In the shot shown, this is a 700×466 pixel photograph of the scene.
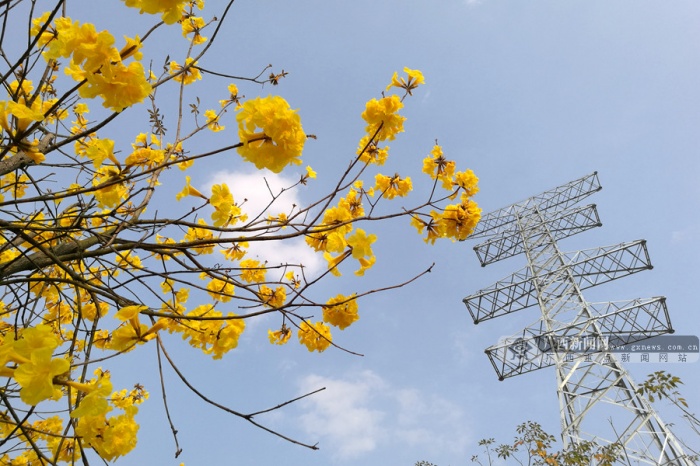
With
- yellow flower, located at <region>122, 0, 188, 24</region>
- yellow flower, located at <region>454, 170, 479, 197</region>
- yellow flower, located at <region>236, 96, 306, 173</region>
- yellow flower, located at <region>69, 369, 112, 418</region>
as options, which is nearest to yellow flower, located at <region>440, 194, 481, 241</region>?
yellow flower, located at <region>454, 170, 479, 197</region>

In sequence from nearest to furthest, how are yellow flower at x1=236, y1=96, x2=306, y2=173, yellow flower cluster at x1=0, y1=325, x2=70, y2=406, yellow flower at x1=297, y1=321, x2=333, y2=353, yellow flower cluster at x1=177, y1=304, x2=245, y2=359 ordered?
yellow flower cluster at x1=0, y1=325, x2=70, y2=406, yellow flower at x1=236, y1=96, x2=306, y2=173, yellow flower cluster at x1=177, y1=304, x2=245, y2=359, yellow flower at x1=297, y1=321, x2=333, y2=353

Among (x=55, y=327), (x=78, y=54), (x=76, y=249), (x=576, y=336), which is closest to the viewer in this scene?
(x=78, y=54)

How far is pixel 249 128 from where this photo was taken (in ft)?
3.79

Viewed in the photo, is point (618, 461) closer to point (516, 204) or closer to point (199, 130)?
point (199, 130)

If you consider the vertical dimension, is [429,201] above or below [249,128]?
above

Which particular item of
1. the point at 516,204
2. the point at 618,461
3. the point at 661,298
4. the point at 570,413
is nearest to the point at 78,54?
the point at 618,461

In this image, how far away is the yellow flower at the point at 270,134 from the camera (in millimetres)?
1143

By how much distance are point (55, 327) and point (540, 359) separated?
7362 millimetres

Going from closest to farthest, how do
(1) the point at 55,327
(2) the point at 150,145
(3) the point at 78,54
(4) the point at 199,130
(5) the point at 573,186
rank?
(3) the point at 78,54 → (4) the point at 199,130 → (2) the point at 150,145 → (1) the point at 55,327 → (5) the point at 573,186

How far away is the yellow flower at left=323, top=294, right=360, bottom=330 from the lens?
185cm

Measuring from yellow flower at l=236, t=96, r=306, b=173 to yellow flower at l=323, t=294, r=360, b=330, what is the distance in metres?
0.80

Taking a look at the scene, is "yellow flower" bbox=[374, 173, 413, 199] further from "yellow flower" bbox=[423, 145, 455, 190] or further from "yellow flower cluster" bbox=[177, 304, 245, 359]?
"yellow flower cluster" bbox=[177, 304, 245, 359]

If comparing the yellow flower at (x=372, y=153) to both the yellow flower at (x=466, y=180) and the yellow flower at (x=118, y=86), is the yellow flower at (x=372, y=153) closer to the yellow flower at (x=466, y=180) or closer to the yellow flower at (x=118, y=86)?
the yellow flower at (x=466, y=180)

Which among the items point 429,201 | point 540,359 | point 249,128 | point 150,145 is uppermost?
point 540,359
